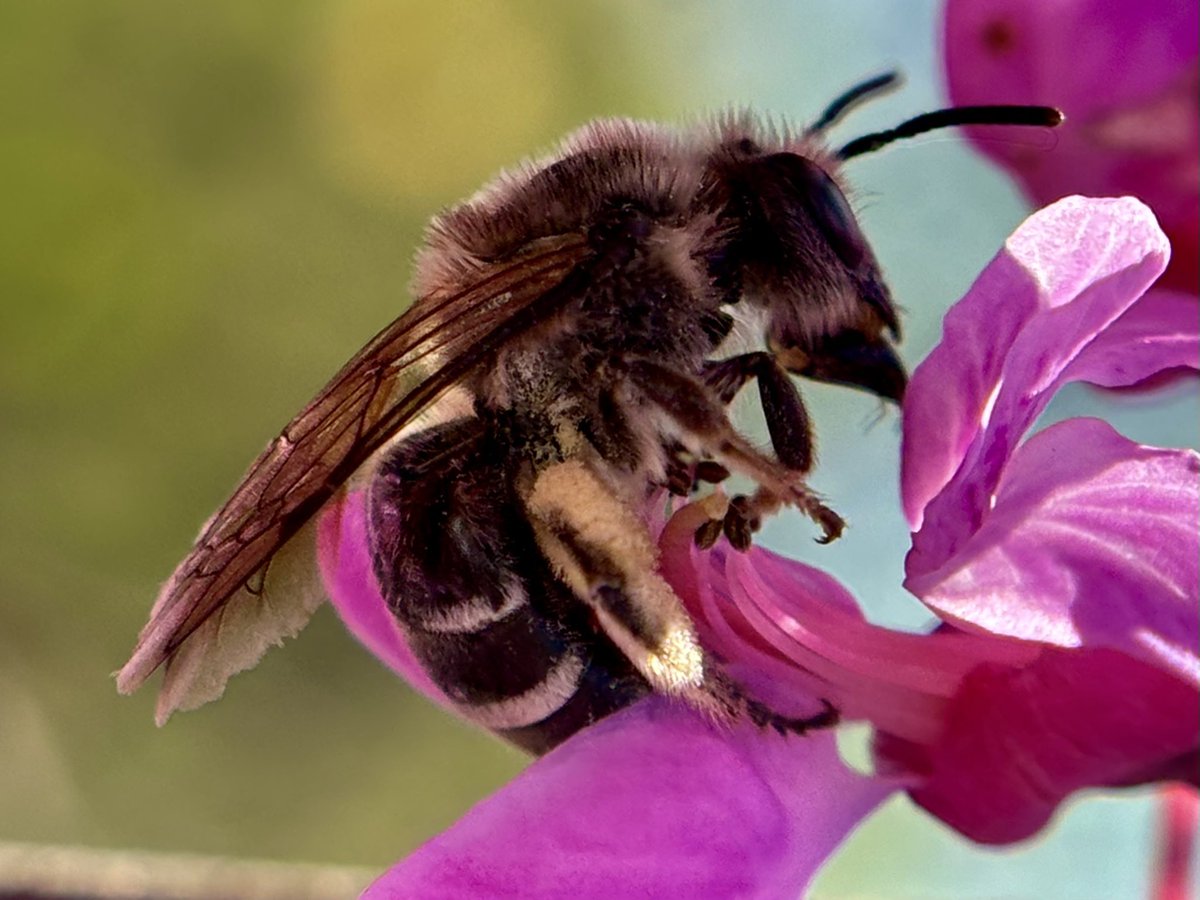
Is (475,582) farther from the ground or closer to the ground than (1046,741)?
farther from the ground

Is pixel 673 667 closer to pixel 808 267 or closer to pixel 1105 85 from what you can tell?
pixel 808 267

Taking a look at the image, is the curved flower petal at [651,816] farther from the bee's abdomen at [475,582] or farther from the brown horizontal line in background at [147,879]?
the brown horizontal line in background at [147,879]

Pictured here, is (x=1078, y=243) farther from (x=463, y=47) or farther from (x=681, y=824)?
(x=463, y=47)

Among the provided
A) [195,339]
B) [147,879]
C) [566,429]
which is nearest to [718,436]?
[566,429]

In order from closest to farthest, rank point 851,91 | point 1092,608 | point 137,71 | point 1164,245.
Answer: point 1092,608 < point 1164,245 < point 851,91 < point 137,71

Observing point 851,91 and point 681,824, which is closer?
point 681,824

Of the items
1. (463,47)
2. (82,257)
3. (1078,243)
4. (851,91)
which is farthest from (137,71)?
(1078,243)

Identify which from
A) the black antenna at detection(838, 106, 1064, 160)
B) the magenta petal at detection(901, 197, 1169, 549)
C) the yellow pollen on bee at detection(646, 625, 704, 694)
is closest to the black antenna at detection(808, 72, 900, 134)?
the black antenna at detection(838, 106, 1064, 160)
